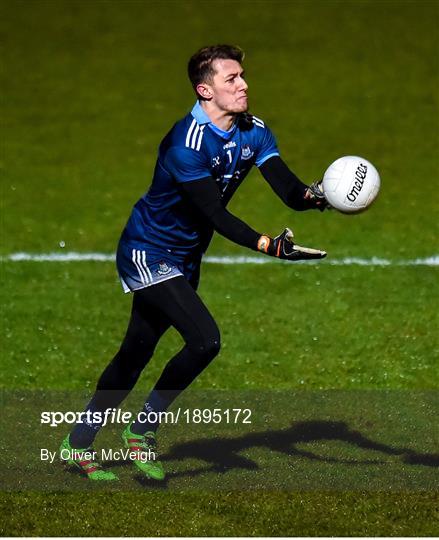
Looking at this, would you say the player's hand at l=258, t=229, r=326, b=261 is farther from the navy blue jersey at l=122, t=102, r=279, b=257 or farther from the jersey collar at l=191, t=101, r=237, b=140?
the jersey collar at l=191, t=101, r=237, b=140

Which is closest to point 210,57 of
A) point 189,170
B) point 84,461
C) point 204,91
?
point 204,91

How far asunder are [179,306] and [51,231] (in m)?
7.56

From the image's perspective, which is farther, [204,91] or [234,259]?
[234,259]

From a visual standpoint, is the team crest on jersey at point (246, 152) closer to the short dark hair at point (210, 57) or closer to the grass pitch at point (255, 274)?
the short dark hair at point (210, 57)

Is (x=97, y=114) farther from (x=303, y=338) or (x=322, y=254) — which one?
(x=322, y=254)

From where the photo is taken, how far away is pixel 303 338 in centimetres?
1342

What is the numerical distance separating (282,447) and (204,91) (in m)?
2.86

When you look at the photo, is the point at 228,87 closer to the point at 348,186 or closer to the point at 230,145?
the point at 230,145

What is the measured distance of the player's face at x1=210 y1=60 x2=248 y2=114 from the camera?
952 centimetres

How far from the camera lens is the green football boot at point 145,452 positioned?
9.77 m

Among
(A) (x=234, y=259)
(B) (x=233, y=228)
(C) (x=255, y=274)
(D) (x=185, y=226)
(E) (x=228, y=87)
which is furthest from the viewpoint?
(A) (x=234, y=259)

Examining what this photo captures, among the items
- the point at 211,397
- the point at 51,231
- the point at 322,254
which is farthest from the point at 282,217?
the point at 322,254

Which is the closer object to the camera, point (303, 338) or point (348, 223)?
point (303, 338)

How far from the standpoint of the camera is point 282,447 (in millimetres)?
10625
